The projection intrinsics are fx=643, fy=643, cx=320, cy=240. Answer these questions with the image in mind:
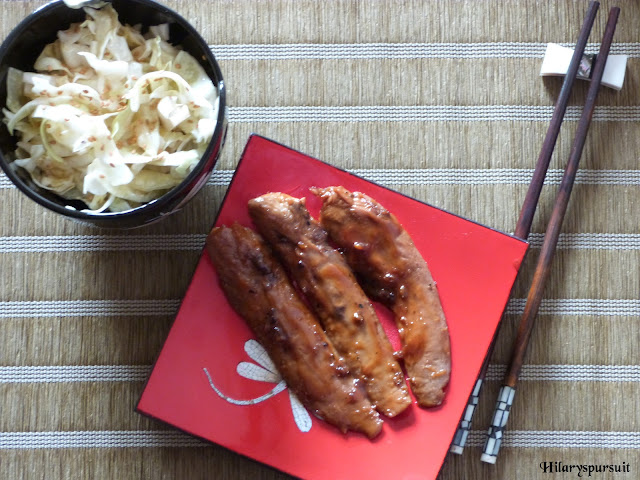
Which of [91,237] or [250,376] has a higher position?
[91,237]

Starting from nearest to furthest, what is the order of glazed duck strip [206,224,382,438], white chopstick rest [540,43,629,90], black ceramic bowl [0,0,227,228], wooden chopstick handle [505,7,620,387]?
black ceramic bowl [0,0,227,228] < glazed duck strip [206,224,382,438] < wooden chopstick handle [505,7,620,387] < white chopstick rest [540,43,629,90]

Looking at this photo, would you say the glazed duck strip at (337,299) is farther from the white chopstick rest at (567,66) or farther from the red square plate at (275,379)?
the white chopstick rest at (567,66)

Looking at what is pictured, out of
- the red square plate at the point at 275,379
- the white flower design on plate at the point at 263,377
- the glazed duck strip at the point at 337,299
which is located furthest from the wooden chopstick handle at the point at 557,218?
the white flower design on plate at the point at 263,377

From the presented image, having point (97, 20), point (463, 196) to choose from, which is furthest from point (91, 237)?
point (463, 196)

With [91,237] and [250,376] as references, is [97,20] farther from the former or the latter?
[250,376]

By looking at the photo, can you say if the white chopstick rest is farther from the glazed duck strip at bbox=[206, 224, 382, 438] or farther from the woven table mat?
the glazed duck strip at bbox=[206, 224, 382, 438]

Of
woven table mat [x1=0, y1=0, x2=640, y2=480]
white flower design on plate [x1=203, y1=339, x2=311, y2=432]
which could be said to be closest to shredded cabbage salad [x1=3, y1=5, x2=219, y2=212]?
woven table mat [x1=0, y1=0, x2=640, y2=480]
